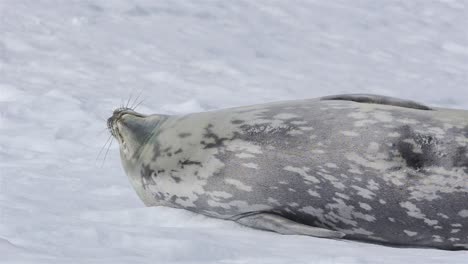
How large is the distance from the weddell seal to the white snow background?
0.12 m

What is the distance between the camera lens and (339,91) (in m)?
6.41

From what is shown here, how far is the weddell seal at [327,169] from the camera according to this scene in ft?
9.71

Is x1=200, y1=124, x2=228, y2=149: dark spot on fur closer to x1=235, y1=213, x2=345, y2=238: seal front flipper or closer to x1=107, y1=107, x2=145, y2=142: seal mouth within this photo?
x1=235, y1=213, x2=345, y2=238: seal front flipper

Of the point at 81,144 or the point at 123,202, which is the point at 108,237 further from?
the point at 81,144

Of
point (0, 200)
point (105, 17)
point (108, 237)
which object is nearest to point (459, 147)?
point (108, 237)

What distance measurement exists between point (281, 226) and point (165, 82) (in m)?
3.41


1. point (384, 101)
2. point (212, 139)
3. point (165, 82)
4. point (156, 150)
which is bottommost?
point (165, 82)

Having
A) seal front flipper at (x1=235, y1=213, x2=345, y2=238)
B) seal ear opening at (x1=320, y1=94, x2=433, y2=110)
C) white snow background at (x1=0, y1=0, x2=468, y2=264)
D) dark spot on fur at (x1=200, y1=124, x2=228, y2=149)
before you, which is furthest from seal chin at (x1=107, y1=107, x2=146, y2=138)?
seal ear opening at (x1=320, y1=94, x2=433, y2=110)

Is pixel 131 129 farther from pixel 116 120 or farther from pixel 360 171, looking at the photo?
pixel 360 171

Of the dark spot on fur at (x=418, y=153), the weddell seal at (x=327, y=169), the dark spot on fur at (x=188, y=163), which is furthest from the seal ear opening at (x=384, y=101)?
the dark spot on fur at (x=188, y=163)

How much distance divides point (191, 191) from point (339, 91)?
10.7 ft

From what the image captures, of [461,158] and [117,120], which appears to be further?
[117,120]

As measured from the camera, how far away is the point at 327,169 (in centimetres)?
307

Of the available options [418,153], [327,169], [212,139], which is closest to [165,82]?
[212,139]
